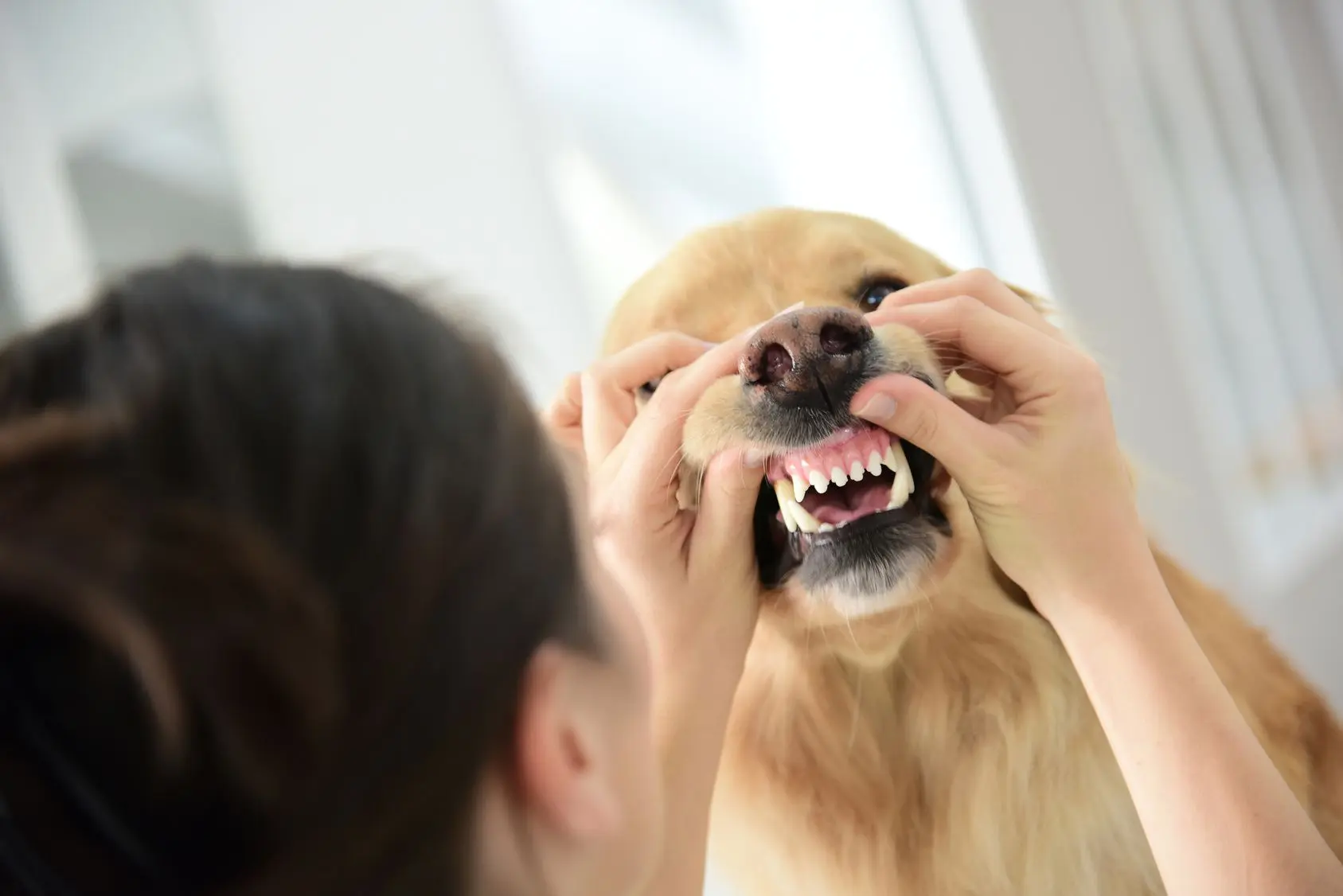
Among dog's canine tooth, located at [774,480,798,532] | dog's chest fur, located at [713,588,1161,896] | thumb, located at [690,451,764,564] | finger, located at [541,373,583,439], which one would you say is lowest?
dog's chest fur, located at [713,588,1161,896]

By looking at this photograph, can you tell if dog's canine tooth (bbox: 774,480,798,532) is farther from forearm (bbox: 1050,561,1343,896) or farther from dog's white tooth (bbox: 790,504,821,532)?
forearm (bbox: 1050,561,1343,896)

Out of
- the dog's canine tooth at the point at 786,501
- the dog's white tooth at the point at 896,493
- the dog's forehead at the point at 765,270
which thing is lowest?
the dog's white tooth at the point at 896,493

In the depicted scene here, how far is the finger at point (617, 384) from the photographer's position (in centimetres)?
90

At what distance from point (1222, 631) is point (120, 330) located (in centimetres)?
99

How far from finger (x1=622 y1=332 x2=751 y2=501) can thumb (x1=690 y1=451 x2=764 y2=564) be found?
3 centimetres

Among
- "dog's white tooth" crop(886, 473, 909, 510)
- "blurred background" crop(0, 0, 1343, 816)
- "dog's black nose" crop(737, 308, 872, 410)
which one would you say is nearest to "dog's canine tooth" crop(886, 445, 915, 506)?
"dog's white tooth" crop(886, 473, 909, 510)

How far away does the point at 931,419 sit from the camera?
747 millimetres

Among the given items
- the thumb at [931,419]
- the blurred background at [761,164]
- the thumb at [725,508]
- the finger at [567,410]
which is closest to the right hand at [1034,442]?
the thumb at [931,419]

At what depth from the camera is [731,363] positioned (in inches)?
33.1

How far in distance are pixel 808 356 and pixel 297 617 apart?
51cm

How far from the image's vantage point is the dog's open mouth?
0.87 metres

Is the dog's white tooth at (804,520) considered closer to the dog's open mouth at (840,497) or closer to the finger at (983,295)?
the dog's open mouth at (840,497)

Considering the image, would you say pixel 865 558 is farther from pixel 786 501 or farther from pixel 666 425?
pixel 666 425

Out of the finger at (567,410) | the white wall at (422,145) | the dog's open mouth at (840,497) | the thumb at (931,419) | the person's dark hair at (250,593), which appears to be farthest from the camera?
the white wall at (422,145)
